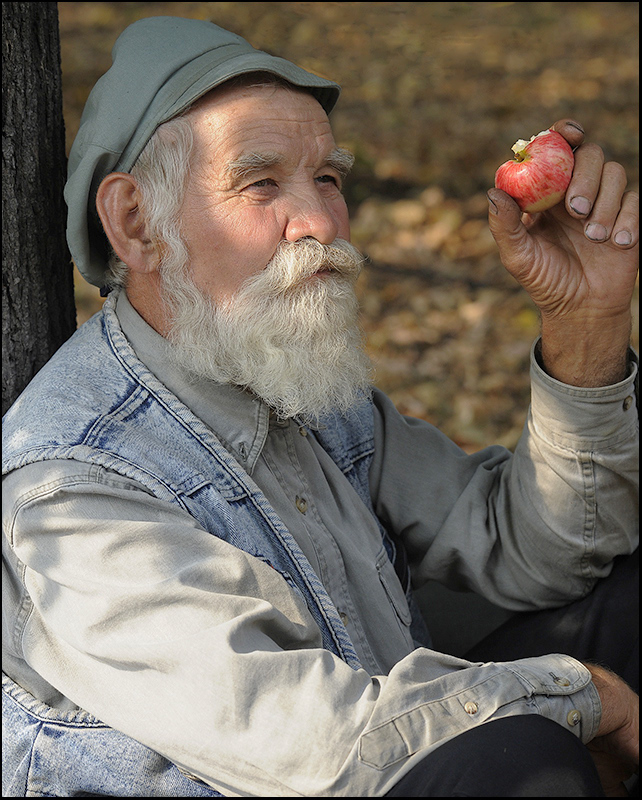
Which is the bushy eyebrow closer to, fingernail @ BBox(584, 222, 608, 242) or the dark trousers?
fingernail @ BBox(584, 222, 608, 242)

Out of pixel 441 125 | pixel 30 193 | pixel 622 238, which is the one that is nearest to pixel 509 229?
pixel 622 238

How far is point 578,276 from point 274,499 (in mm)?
923

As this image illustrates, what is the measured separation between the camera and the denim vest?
162 cm

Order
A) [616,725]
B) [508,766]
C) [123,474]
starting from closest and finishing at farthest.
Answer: [508,766] < [123,474] < [616,725]

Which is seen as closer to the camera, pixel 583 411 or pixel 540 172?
pixel 540 172

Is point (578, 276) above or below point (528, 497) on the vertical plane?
above

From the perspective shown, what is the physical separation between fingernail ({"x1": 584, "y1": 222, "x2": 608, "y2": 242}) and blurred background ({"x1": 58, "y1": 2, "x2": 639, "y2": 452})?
9.70 feet

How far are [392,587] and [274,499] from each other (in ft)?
1.39

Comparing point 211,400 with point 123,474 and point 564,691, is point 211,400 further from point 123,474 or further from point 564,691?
point 564,691

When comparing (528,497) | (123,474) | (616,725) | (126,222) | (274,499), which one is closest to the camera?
(123,474)

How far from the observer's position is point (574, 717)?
65.4 inches

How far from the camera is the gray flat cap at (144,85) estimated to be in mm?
1916

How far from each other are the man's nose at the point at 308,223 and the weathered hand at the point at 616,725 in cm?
111

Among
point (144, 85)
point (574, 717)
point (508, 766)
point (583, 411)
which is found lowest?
point (574, 717)
